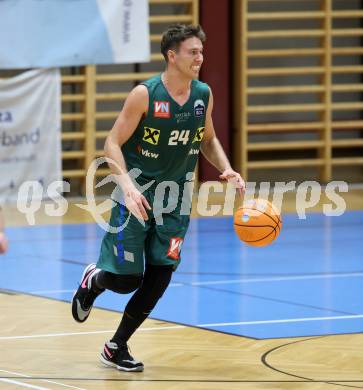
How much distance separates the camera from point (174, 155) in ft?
20.2

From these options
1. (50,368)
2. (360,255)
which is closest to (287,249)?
(360,255)

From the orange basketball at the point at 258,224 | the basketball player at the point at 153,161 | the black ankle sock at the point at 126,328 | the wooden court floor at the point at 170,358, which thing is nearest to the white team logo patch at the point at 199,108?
the basketball player at the point at 153,161

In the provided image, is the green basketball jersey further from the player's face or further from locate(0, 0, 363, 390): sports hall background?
locate(0, 0, 363, 390): sports hall background

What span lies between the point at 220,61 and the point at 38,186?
10.7 feet

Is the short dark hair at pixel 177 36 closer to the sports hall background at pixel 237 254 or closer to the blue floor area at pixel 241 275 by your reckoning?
the sports hall background at pixel 237 254

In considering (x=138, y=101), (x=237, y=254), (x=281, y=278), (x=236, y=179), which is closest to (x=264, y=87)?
(x=237, y=254)

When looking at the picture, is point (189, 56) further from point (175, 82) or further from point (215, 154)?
point (215, 154)

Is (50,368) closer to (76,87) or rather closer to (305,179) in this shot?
(76,87)

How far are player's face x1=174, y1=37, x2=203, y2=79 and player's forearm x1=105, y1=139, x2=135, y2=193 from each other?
0.56 metres

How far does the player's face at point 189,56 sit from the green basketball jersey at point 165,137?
0.19m

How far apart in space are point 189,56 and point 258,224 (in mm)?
1039

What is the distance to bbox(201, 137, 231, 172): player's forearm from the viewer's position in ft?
21.0

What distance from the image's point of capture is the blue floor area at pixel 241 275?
25.3 feet

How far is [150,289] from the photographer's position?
620cm
